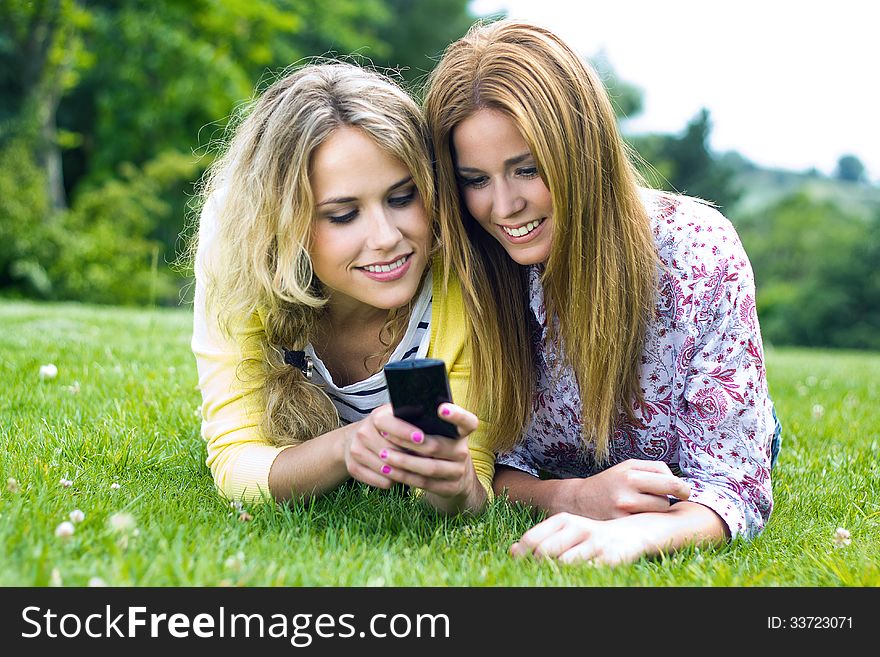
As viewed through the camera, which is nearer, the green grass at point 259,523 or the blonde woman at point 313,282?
the green grass at point 259,523

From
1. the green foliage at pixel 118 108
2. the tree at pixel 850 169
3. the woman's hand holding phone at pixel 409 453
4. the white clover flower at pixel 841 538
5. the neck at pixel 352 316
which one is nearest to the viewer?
the woman's hand holding phone at pixel 409 453

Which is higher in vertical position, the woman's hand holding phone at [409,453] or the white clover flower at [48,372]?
the woman's hand holding phone at [409,453]

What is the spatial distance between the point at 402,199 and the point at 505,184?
0.37 metres

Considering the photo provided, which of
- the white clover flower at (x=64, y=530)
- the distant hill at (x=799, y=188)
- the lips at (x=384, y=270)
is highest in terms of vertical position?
the lips at (x=384, y=270)

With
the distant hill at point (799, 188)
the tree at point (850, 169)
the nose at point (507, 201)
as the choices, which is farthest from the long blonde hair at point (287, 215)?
the tree at point (850, 169)

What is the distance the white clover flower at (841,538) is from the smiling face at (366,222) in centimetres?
151

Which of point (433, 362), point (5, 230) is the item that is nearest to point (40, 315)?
point (433, 362)

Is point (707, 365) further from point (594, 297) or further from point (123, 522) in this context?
point (123, 522)

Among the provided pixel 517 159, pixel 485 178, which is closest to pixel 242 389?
pixel 485 178

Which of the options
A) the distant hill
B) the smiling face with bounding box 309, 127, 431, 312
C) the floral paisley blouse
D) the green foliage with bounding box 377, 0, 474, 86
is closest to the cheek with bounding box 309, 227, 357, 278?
the smiling face with bounding box 309, 127, 431, 312

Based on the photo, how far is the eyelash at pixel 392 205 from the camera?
2.89 m

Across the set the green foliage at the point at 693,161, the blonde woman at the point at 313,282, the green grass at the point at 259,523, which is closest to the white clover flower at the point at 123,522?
the green grass at the point at 259,523

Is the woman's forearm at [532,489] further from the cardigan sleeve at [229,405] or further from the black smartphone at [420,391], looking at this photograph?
the cardigan sleeve at [229,405]

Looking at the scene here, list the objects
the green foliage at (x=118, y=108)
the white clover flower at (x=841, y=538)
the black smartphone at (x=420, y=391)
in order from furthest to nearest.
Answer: the green foliage at (x=118, y=108) → the white clover flower at (x=841, y=538) → the black smartphone at (x=420, y=391)
